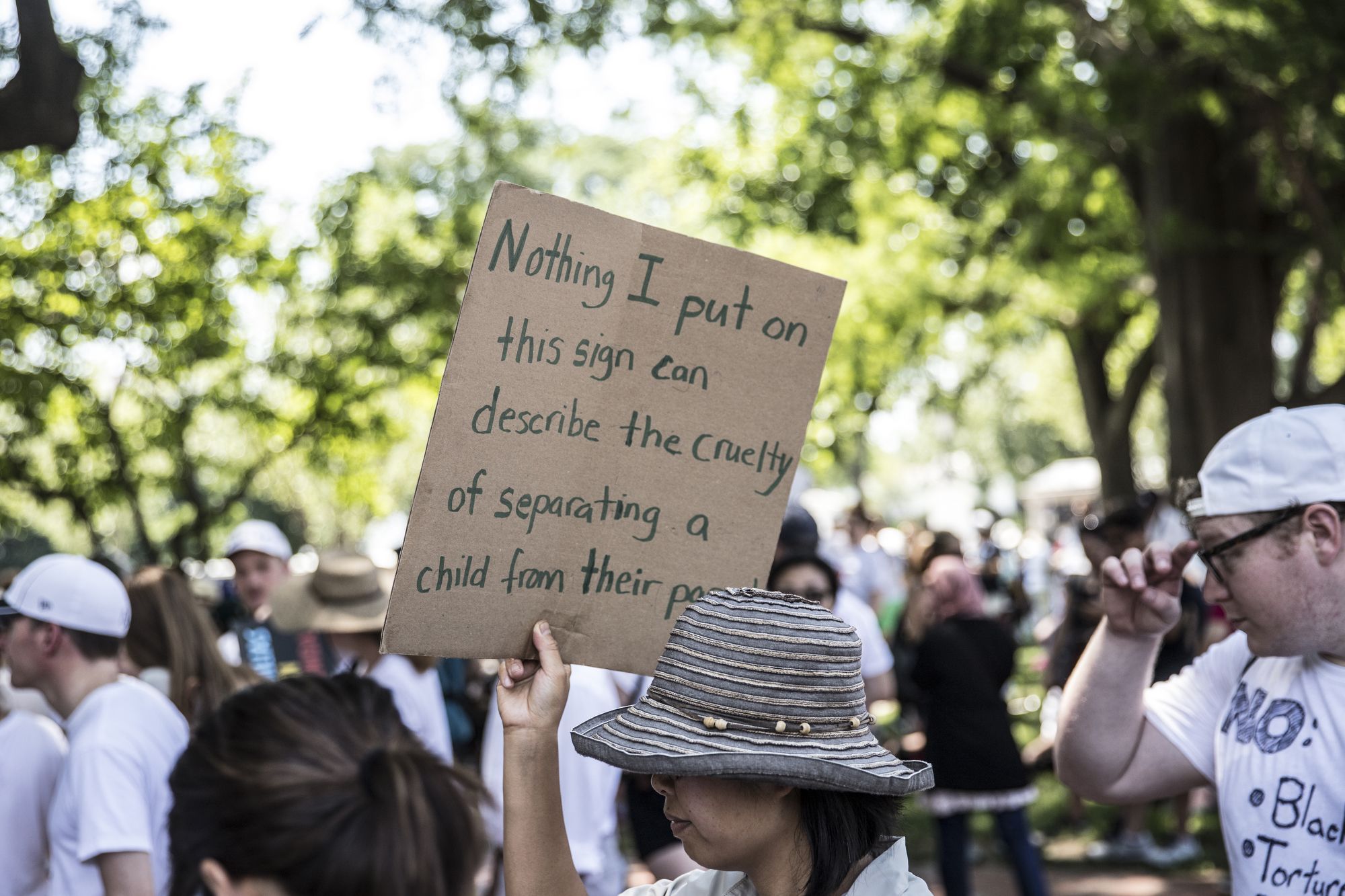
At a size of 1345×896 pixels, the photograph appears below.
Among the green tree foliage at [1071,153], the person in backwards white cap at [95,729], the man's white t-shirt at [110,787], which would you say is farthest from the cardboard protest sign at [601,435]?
the green tree foliage at [1071,153]

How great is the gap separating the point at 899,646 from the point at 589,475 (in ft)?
31.9

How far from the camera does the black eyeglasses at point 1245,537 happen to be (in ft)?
7.68

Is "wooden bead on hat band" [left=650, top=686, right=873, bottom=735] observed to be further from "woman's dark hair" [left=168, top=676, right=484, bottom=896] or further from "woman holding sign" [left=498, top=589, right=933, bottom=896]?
"woman's dark hair" [left=168, top=676, right=484, bottom=896]

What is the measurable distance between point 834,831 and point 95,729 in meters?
2.24

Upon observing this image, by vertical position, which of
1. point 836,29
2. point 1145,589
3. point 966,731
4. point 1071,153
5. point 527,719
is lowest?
point 966,731

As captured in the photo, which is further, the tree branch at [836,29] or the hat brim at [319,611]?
the tree branch at [836,29]

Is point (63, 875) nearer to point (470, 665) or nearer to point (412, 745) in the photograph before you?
point (412, 745)

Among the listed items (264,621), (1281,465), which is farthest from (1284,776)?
(264,621)

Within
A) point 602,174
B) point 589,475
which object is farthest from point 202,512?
point 602,174

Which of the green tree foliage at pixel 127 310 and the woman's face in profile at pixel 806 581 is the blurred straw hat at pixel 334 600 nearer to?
the woman's face in profile at pixel 806 581

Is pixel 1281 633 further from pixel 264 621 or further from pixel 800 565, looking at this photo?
A: pixel 264 621

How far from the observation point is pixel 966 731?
6484mm

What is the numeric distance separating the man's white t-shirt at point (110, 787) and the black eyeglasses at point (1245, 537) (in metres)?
2.43

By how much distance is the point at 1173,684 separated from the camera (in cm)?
279
